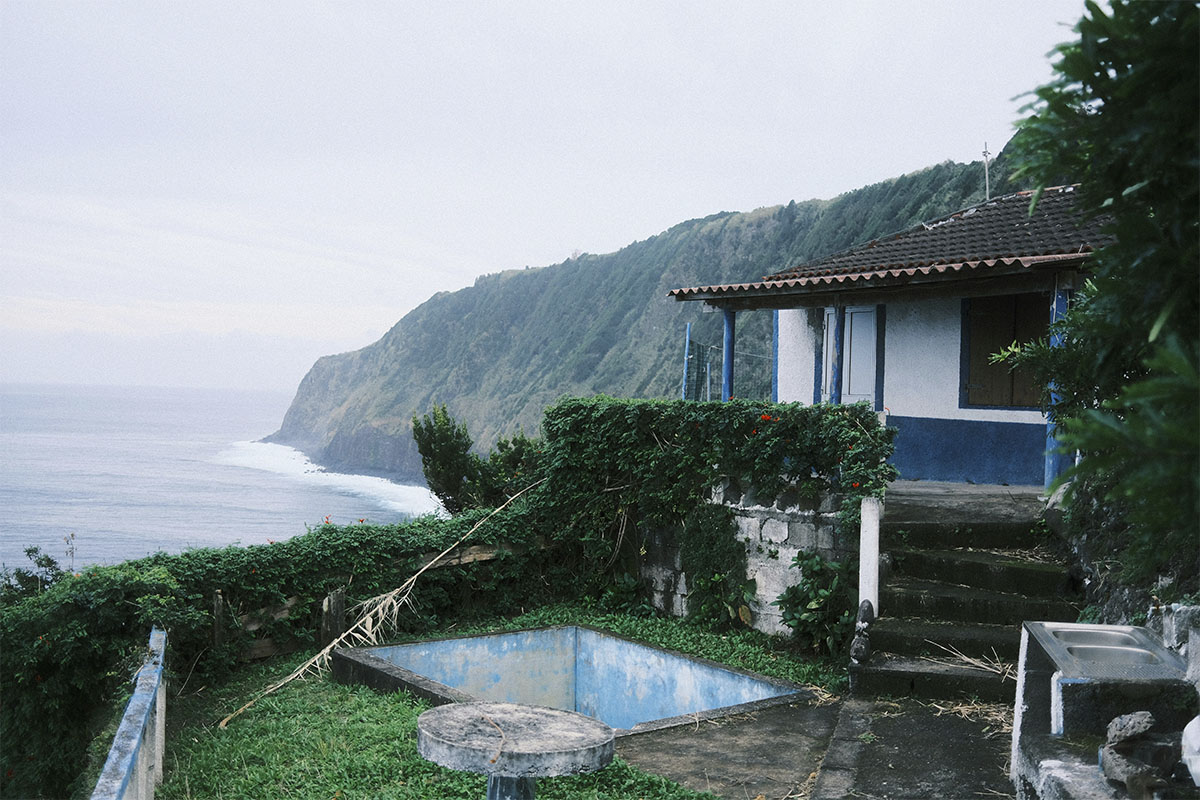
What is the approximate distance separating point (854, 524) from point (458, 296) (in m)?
72.1

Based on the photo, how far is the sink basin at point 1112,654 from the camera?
463 cm

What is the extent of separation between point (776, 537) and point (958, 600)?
186cm

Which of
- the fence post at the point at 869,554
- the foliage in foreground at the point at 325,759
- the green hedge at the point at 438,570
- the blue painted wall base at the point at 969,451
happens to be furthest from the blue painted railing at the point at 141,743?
the blue painted wall base at the point at 969,451

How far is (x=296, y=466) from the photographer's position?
73.4 meters

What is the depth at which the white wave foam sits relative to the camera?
180 feet

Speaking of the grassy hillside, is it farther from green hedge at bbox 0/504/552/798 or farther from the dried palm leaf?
the dried palm leaf

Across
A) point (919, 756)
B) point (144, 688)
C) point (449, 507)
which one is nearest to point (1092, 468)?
point (919, 756)

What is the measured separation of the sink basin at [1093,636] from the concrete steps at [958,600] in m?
1.82

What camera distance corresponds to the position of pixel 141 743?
193 inches

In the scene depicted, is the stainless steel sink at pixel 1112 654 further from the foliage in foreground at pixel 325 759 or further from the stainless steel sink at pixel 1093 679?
the foliage in foreground at pixel 325 759

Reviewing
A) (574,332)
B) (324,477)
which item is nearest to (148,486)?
(324,477)

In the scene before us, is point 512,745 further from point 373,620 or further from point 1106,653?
point 373,620

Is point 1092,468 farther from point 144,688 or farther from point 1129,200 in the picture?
point 144,688

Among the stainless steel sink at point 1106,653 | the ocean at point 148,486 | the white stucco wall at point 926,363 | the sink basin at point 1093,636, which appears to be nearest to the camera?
the stainless steel sink at point 1106,653
